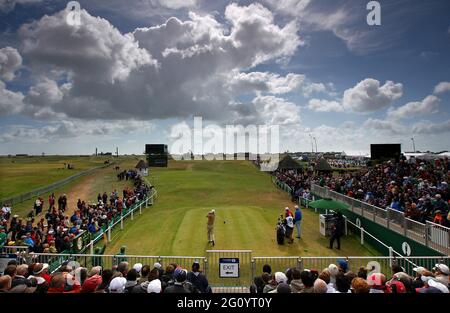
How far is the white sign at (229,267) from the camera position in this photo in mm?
9055

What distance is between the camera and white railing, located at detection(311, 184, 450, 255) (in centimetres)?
1020

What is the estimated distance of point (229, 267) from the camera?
912cm

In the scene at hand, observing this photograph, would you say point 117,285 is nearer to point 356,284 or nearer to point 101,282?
point 101,282

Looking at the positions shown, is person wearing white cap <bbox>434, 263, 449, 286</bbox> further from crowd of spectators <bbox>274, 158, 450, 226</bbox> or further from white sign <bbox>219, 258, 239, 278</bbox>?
crowd of spectators <bbox>274, 158, 450, 226</bbox>

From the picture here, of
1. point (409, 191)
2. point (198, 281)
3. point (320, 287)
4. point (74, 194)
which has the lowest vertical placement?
point (74, 194)

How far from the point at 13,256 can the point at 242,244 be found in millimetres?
9083

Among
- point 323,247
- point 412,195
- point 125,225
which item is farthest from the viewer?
point 125,225

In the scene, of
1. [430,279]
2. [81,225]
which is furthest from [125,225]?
[430,279]

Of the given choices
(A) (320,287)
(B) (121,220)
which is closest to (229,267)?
(A) (320,287)

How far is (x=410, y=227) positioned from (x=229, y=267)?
7.72 metres

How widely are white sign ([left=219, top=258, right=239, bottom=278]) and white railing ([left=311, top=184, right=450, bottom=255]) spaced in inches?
271

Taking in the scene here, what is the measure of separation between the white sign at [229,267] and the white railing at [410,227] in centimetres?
688
